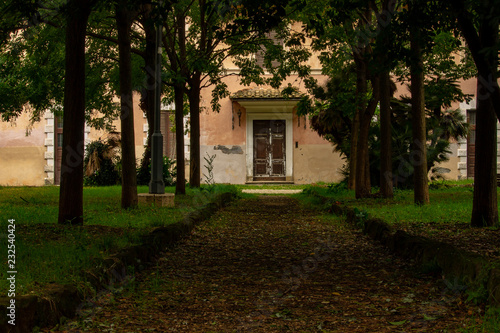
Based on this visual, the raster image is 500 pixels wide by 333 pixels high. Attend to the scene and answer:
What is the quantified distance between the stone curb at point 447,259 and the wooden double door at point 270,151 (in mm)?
18048

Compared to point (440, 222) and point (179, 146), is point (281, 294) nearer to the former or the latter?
point (440, 222)

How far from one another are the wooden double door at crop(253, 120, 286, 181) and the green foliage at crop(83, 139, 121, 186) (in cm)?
633

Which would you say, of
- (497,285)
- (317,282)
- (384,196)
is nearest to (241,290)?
(317,282)

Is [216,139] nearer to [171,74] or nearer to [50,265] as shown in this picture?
[171,74]

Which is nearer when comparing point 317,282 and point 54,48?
point 317,282

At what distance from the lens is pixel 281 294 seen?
462 centimetres

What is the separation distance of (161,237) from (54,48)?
854cm

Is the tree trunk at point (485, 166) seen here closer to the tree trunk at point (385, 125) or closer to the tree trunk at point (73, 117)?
the tree trunk at point (385, 125)

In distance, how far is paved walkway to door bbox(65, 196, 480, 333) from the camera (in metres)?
3.80

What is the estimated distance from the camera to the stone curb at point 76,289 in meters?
3.17

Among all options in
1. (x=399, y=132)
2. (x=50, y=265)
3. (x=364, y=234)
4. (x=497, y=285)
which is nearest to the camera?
(x=497, y=285)

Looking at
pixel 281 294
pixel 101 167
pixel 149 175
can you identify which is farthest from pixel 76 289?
pixel 101 167

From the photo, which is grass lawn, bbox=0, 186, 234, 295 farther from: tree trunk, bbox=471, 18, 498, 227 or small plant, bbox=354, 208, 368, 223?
tree trunk, bbox=471, 18, 498, 227

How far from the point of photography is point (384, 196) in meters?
13.0
